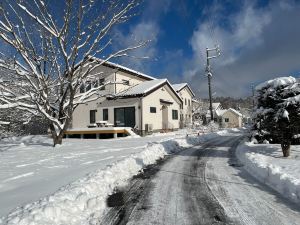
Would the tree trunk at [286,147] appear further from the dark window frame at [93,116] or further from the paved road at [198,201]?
the dark window frame at [93,116]

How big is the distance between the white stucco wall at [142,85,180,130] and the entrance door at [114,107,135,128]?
118cm

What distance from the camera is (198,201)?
6285 mm

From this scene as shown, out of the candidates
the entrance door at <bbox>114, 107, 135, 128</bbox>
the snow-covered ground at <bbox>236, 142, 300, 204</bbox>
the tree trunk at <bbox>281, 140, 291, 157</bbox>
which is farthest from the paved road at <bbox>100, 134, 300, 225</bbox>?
the entrance door at <bbox>114, 107, 135, 128</bbox>

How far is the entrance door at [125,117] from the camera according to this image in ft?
94.3

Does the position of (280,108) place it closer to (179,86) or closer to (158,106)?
(158,106)

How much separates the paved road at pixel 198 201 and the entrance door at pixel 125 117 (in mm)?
19195

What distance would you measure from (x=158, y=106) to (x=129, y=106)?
152 inches

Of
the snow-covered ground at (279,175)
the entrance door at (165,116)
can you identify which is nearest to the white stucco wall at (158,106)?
the entrance door at (165,116)

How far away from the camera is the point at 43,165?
11.4 metres

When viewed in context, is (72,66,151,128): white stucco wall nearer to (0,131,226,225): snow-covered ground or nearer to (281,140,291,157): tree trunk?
(0,131,226,225): snow-covered ground

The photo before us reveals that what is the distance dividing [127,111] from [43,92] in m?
12.7

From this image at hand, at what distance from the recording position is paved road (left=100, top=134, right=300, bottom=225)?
5.20 m

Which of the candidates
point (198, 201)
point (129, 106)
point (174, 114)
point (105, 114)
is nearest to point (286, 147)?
point (198, 201)

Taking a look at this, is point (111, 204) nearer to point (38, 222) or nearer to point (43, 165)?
point (38, 222)
